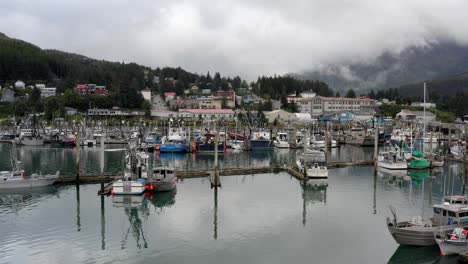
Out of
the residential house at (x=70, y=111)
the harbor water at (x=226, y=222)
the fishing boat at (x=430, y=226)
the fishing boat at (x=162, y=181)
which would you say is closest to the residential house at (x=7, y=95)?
the residential house at (x=70, y=111)

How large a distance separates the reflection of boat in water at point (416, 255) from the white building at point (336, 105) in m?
110

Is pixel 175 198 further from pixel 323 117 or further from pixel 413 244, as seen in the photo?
pixel 323 117

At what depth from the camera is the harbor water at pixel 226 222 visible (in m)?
20.0

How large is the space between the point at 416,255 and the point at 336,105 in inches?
4498

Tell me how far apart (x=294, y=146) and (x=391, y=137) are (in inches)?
976

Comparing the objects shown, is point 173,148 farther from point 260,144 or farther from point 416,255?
point 416,255

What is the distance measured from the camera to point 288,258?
65.2ft

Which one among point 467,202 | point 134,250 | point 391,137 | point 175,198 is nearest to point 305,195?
Answer: point 175,198

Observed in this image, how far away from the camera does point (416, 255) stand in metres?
19.6

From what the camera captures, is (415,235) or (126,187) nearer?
(415,235)

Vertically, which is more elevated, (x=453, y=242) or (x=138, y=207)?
(x=453, y=242)

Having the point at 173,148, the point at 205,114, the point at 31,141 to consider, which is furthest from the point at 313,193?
→ the point at 205,114

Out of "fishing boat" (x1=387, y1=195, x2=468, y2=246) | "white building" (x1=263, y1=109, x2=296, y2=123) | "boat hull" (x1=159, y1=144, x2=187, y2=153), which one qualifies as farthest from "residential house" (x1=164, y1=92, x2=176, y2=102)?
"fishing boat" (x1=387, y1=195, x2=468, y2=246)

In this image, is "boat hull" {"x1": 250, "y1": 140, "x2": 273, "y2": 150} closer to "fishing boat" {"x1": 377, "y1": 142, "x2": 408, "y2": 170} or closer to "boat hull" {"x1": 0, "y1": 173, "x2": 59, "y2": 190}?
"fishing boat" {"x1": 377, "y1": 142, "x2": 408, "y2": 170}
